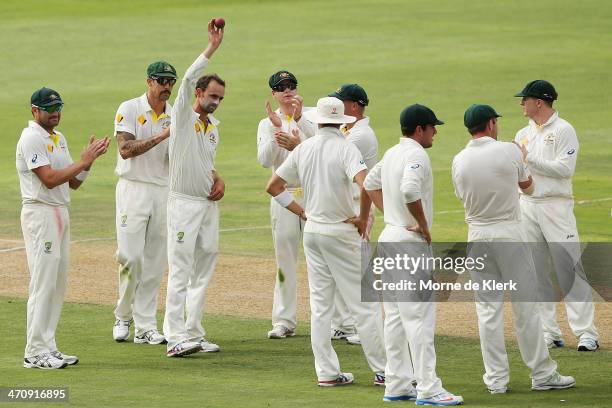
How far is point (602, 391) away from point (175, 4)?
126 ft

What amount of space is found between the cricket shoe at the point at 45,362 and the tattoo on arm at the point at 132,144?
7.14ft

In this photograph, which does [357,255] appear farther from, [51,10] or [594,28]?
[51,10]

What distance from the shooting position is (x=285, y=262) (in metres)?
13.2

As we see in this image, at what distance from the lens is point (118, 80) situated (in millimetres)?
34562

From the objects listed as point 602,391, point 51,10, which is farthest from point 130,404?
point 51,10

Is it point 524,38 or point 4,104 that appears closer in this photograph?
point 4,104

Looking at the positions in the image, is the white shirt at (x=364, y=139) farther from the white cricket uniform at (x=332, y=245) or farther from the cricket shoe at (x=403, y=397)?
the cricket shoe at (x=403, y=397)

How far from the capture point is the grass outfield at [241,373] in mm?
10289

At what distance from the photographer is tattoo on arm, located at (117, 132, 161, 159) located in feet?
41.2

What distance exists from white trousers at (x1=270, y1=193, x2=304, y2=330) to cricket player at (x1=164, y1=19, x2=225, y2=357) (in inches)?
29.7

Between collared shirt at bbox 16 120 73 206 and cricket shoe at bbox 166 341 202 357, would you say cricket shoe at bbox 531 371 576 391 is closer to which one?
cricket shoe at bbox 166 341 202 357

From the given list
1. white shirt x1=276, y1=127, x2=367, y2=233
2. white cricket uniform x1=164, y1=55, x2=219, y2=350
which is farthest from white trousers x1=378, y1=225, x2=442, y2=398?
white cricket uniform x1=164, y1=55, x2=219, y2=350

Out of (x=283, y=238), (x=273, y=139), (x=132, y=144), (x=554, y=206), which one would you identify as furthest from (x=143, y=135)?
(x=554, y=206)

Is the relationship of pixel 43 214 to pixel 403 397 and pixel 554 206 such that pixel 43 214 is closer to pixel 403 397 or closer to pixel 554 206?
pixel 403 397
